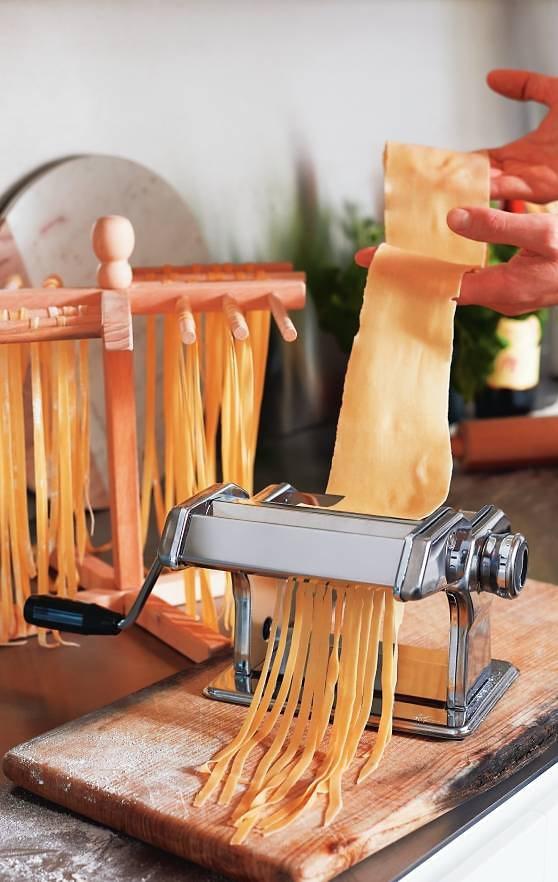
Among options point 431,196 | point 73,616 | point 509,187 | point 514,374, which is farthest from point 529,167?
point 73,616

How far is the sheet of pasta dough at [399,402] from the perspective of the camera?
76 centimetres

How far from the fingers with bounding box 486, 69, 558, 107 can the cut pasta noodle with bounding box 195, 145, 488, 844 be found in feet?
0.88

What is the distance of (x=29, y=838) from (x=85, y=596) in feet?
1.13

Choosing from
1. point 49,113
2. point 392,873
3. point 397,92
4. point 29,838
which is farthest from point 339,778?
point 397,92

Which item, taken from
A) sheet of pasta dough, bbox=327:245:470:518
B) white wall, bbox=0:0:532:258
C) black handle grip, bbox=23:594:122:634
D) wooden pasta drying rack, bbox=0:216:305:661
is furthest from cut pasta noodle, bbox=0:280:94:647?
white wall, bbox=0:0:532:258

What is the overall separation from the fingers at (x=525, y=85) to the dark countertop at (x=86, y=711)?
0.47 m

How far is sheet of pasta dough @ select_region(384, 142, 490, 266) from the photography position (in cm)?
89

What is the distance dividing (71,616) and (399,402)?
0.28m

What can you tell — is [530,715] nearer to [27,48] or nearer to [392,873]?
[392,873]

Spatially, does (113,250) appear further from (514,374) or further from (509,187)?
(514,374)

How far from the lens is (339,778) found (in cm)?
62

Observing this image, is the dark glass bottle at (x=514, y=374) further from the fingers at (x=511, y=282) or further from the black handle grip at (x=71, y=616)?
the black handle grip at (x=71, y=616)

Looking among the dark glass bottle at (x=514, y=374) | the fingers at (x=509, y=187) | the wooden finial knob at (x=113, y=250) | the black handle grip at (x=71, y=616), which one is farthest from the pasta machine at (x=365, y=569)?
the dark glass bottle at (x=514, y=374)

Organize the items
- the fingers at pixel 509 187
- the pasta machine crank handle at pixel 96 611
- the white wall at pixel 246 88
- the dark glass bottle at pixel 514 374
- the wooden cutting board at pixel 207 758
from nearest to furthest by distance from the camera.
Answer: the wooden cutting board at pixel 207 758 < the pasta machine crank handle at pixel 96 611 < the fingers at pixel 509 187 < the white wall at pixel 246 88 < the dark glass bottle at pixel 514 374
